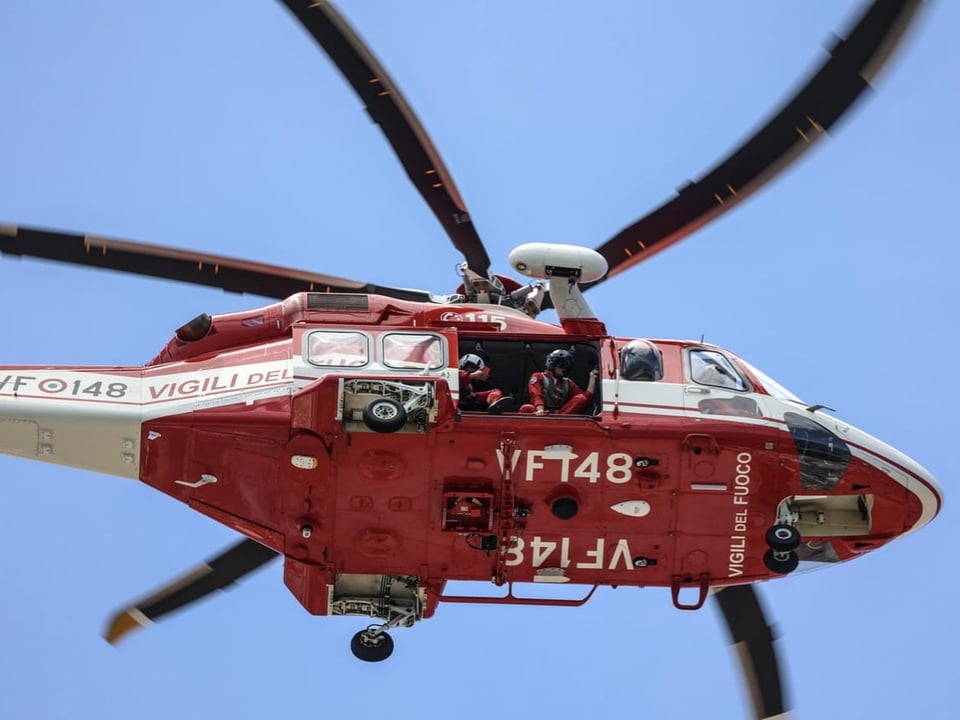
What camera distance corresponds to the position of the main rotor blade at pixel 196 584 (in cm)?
2164

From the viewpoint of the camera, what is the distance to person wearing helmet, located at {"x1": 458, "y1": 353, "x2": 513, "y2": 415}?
19.3 meters

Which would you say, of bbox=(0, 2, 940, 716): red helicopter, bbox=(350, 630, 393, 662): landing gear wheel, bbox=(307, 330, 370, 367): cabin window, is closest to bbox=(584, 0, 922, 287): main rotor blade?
bbox=(0, 2, 940, 716): red helicopter

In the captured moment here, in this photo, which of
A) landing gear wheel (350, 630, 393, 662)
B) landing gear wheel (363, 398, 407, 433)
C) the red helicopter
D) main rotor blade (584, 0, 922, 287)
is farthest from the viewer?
landing gear wheel (350, 630, 393, 662)

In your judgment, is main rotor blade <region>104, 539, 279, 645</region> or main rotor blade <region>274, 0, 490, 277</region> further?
main rotor blade <region>104, 539, 279, 645</region>

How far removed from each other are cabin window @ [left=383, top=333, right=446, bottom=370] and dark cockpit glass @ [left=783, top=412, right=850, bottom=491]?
12.6ft

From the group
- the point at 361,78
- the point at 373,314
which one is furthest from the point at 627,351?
the point at 361,78

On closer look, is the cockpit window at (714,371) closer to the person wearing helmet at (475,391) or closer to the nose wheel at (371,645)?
the person wearing helmet at (475,391)

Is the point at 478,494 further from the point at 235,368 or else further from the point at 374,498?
the point at 235,368

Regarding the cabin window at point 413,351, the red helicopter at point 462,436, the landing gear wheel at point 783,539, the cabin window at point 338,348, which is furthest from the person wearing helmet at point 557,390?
the landing gear wheel at point 783,539

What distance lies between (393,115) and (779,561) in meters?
6.47

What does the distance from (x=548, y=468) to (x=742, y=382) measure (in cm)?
250

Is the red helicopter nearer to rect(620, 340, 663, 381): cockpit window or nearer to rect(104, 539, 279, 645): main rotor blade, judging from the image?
rect(620, 340, 663, 381): cockpit window

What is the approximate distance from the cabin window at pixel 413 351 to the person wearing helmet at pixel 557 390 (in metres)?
1.06

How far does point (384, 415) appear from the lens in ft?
59.8
